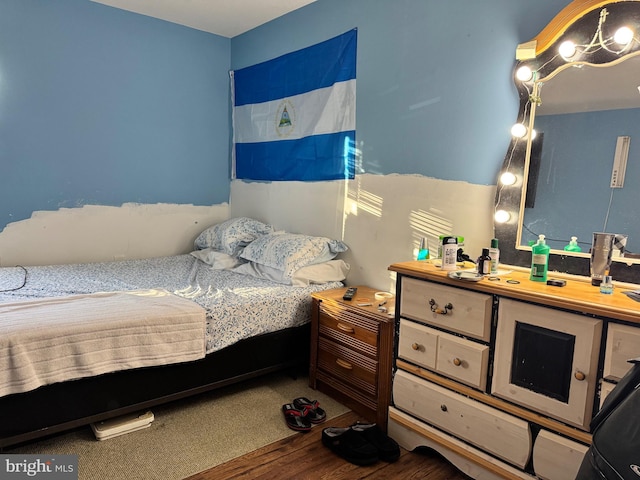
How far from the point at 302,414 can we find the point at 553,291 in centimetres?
133

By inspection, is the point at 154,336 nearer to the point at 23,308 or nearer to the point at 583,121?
the point at 23,308

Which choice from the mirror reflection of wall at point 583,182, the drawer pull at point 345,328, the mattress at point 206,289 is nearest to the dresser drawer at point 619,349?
the mirror reflection of wall at point 583,182

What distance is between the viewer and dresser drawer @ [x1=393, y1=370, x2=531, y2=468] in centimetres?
160

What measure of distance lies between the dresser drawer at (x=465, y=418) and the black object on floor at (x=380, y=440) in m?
0.16

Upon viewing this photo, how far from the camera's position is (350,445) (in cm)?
197

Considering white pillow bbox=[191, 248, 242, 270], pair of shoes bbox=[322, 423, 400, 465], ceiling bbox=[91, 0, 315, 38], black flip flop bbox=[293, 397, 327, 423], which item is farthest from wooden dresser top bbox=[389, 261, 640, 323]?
ceiling bbox=[91, 0, 315, 38]

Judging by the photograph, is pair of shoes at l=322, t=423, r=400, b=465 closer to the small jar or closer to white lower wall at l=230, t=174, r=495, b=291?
white lower wall at l=230, t=174, r=495, b=291

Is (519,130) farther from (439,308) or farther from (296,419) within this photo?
(296,419)

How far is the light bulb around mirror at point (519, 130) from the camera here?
77.9 inches

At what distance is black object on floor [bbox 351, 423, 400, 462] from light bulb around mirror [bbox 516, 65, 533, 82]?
1.72m

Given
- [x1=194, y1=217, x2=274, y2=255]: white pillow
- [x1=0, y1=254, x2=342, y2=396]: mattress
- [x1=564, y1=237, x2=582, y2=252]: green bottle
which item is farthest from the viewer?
[x1=194, y1=217, x2=274, y2=255]: white pillow

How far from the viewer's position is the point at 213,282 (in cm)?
280

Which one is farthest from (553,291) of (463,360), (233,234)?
(233,234)

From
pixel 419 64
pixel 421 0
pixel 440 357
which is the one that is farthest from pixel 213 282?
pixel 421 0
